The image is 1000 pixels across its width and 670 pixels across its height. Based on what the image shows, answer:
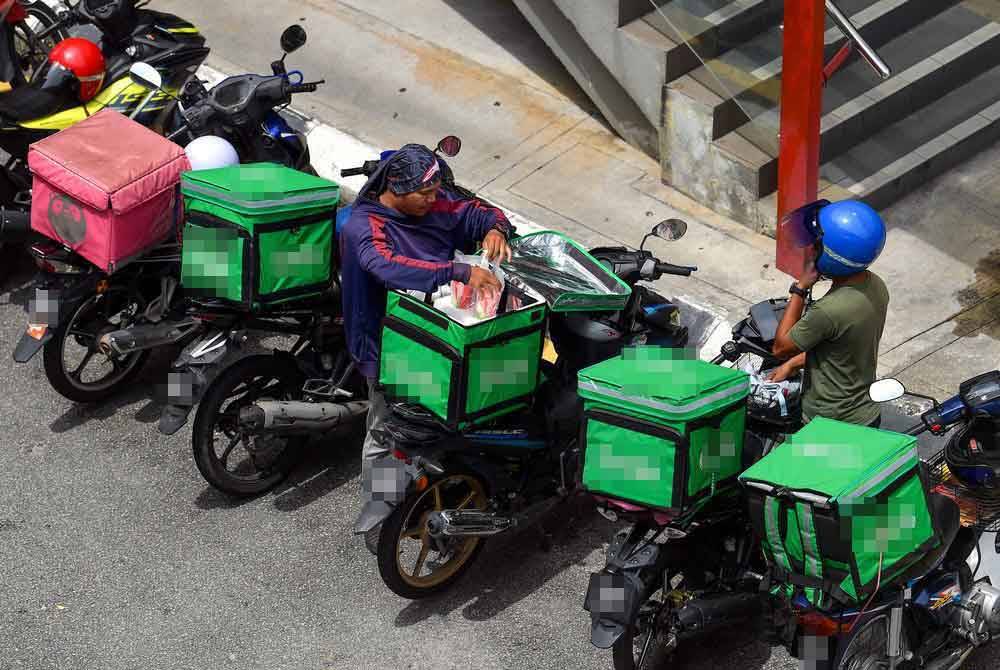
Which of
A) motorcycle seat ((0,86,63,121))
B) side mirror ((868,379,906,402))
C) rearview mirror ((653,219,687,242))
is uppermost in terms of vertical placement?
rearview mirror ((653,219,687,242))

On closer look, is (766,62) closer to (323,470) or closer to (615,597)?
(323,470)

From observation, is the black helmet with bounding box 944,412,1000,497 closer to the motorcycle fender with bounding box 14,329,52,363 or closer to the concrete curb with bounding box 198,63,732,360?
the concrete curb with bounding box 198,63,732,360

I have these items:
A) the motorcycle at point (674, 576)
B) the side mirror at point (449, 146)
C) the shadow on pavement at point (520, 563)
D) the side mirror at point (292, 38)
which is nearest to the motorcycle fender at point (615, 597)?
the motorcycle at point (674, 576)

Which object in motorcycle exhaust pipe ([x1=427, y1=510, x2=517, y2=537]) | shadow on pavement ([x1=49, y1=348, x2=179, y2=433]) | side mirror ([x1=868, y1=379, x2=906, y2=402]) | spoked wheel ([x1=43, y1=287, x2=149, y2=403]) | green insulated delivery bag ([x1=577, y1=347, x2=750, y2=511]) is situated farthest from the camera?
shadow on pavement ([x1=49, y1=348, x2=179, y2=433])

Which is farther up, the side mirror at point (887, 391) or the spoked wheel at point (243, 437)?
the side mirror at point (887, 391)

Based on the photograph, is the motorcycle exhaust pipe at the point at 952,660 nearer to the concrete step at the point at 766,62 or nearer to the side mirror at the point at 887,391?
the side mirror at the point at 887,391

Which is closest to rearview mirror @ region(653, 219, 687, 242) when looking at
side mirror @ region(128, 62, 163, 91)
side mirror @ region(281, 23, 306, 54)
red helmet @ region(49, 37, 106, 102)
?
side mirror @ region(281, 23, 306, 54)

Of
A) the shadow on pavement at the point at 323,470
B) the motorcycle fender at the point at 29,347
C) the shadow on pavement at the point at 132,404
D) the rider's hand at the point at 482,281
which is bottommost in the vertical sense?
the shadow on pavement at the point at 132,404

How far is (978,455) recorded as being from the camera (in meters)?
4.89

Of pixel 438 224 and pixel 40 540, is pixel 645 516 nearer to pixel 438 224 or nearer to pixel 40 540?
pixel 438 224

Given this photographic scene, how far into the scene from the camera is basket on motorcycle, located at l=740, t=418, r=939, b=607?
164 inches

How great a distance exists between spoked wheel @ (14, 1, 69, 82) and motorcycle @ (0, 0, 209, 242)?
3.51 ft

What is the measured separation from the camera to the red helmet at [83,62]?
24.3 feet

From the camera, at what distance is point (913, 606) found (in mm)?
4672
